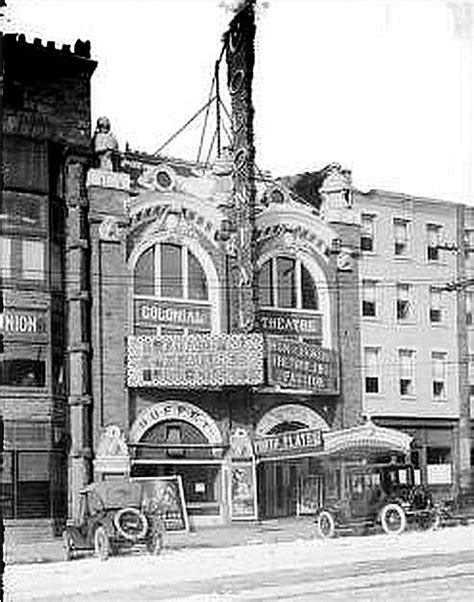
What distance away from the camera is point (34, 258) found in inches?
195

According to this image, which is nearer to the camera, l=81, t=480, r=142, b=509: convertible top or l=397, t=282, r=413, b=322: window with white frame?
l=81, t=480, r=142, b=509: convertible top

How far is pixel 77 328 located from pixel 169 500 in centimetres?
80

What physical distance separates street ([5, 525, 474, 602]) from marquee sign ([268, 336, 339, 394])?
0.66 m

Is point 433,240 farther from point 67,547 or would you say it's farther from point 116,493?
point 67,547

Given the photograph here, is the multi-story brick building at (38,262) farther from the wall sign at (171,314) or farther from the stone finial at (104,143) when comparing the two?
the wall sign at (171,314)

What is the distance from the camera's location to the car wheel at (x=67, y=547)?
4895 mm

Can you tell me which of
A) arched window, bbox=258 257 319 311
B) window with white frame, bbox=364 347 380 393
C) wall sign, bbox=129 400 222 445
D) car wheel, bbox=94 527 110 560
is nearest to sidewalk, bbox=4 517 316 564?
car wheel, bbox=94 527 110 560

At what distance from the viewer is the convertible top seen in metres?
5.01

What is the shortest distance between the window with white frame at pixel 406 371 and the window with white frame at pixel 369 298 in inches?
10.3

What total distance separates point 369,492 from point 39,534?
171cm

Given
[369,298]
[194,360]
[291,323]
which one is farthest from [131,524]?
[369,298]

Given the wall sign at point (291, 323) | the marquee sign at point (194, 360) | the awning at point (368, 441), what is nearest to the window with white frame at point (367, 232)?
the wall sign at point (291, 323)

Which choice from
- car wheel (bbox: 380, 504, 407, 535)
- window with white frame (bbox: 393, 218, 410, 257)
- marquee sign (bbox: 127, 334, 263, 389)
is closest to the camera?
marquee sign (bbox: 127, 334, 263, 389)

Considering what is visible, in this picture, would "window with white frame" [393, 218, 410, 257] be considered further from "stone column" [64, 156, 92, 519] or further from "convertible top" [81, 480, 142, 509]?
"convertible top" [81, 480, 142, 509]
